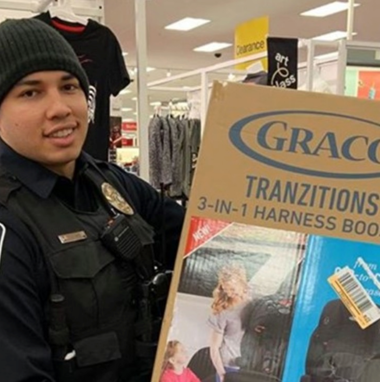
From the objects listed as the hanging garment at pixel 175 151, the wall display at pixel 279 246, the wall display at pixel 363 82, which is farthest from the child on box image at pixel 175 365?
the wall display at pixel 363 82

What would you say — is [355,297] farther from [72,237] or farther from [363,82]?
[363,82]

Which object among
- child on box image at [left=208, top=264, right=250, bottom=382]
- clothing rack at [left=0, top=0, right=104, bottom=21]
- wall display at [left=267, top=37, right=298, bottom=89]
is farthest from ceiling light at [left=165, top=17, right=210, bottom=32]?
child on box image at [left=208, top=264, right=250, bottom=382]

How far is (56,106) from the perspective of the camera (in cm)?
90

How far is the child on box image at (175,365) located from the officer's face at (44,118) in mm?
391

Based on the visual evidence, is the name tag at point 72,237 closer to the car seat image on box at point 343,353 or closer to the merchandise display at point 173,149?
the car seat image on box at point 343,353

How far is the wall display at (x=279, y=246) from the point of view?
2.38 ft

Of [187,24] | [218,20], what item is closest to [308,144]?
[218,20]

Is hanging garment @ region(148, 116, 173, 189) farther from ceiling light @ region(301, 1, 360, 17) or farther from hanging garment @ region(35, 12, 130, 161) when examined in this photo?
ceiling light @ region(301, 1, 360, 17)

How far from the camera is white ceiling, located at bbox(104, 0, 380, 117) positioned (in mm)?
6406

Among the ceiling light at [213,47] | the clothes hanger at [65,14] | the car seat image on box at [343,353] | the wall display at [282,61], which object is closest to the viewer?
the car seat image on box at [343,353]

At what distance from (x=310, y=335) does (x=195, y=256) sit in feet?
0.64

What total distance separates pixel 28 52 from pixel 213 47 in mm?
8798

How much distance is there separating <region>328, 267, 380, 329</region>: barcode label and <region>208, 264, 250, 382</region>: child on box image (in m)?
0.13

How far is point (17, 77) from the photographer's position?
88 centimetres
